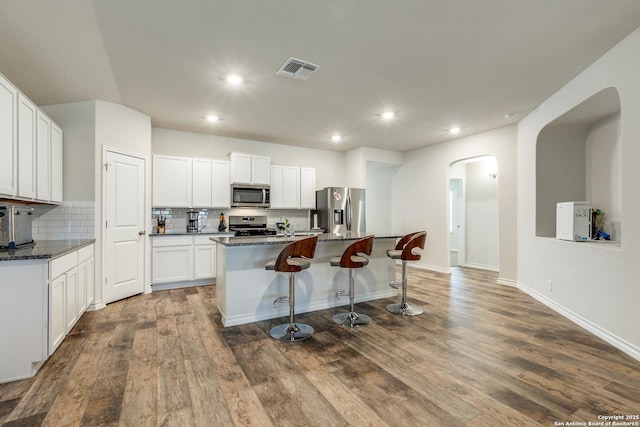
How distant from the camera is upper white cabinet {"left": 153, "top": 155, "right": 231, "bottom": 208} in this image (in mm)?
4852

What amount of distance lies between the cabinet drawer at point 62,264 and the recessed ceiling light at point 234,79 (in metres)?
2.39

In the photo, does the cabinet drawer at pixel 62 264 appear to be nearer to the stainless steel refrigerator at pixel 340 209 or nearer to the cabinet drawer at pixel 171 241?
the cabinet drawer at pixel 171 241

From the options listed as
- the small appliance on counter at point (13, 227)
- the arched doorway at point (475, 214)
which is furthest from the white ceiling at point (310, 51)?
the arched doorway at point (475, 214)

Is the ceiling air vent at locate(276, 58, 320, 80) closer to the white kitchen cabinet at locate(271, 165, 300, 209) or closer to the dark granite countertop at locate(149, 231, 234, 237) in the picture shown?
the white kitchen cabinet at locate(271, 165, 300, 209)

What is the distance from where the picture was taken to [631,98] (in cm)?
254

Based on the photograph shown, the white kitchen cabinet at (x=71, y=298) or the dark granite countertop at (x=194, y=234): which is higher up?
the dark granite countertop at (x=194, y=234)

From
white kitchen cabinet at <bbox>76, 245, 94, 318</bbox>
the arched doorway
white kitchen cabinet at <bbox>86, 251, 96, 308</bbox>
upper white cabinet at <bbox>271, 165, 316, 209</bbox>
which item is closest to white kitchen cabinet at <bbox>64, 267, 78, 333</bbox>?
white kitchen cabinet at <bbox>76, 245, 94, 318</bbox>

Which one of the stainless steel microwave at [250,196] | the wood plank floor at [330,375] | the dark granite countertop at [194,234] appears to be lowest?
Answer: the wood plank floor at [330,375]

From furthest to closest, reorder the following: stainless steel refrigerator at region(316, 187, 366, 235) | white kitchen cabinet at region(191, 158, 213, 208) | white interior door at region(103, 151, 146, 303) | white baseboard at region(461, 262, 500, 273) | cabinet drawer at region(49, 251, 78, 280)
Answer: white baseboard at region(461, 262, 500, 273), stainless steel refrigerator at region(316, 187, 366, 235), white kitchen cabinet at region(191, 158, 213, 208), white interior door at region(103, 151, 146, 303), cabinet drawer at region(49, 251, 78, 280)

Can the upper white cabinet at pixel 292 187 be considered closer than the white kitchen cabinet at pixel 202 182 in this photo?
No

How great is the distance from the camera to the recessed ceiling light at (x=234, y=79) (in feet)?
10.7

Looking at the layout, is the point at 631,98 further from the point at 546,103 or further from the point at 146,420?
the point at 146,420

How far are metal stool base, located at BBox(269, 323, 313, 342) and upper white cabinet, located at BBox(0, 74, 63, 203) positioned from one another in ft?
8.77

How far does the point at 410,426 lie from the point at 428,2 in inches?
111
